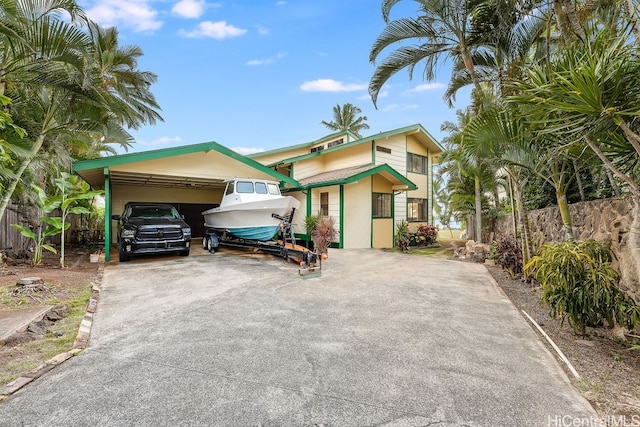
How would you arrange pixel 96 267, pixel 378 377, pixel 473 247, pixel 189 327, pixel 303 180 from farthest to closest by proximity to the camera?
pixel 303 180 < pixel 473 247 < pixel 96 267 < pixel 189 327 < pixel 378 377

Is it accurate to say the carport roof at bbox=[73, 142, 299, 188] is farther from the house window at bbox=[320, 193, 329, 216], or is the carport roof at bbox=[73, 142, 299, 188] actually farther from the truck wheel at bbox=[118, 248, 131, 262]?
the house window at bbox=[320, 193, 329, 216]

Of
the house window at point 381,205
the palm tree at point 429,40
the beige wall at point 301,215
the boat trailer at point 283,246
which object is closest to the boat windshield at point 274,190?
the boat trailer at point 283,246

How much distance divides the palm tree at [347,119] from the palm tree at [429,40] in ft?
86.6

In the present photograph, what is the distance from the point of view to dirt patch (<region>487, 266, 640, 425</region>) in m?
2.47

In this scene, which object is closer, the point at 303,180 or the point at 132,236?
the point at 132,236

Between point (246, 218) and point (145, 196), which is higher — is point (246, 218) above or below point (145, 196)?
below

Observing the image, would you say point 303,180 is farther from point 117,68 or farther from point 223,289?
point 117,68

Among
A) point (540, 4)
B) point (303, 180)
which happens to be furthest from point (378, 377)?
point (303, 180)

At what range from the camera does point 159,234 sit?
900 centimetres

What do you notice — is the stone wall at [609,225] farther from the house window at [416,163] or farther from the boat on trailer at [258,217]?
the house window at [416,163]

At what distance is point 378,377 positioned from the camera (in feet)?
9.41

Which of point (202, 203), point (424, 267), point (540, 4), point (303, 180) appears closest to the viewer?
point (540, 4)

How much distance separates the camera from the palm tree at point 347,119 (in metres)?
34.1

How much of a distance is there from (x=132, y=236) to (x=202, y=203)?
7.70m
